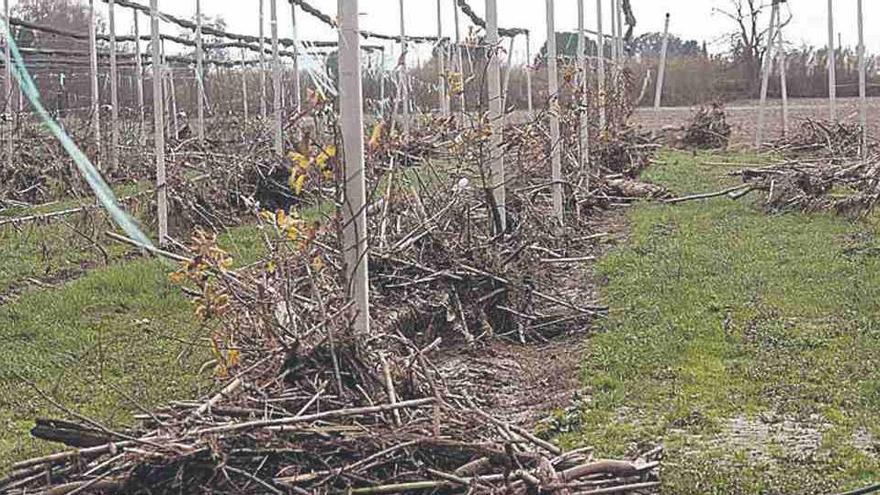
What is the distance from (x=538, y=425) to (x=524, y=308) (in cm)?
217

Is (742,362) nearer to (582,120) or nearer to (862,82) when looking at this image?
(582,120)

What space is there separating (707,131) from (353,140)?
20181 millimetres

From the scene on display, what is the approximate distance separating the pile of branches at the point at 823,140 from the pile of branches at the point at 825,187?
10.2ft

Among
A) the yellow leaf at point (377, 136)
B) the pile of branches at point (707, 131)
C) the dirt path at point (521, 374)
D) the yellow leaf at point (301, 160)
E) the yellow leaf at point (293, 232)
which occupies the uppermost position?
the pile of branches at point (707, 131)

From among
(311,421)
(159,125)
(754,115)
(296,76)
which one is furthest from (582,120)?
(754,115)

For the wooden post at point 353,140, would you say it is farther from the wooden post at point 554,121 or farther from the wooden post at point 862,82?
the wooden post at point 862,82

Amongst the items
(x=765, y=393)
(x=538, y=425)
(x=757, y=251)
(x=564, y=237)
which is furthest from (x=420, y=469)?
(x=757, y=251)

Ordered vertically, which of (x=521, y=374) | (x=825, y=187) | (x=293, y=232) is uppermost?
(x=293, y=232)

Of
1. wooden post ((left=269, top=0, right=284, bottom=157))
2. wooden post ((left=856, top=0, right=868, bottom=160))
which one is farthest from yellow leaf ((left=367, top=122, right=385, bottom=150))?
wooden post ((left=856, top=0, right=868, bottom=160))

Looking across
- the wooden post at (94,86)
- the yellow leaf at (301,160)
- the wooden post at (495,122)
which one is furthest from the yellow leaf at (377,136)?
the wooden post at (94,86)

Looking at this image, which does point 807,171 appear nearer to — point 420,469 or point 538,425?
point 538,425

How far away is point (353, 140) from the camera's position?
15.3 ft

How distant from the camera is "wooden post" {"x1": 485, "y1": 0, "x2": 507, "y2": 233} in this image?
8.05m

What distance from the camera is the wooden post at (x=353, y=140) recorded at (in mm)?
4637
